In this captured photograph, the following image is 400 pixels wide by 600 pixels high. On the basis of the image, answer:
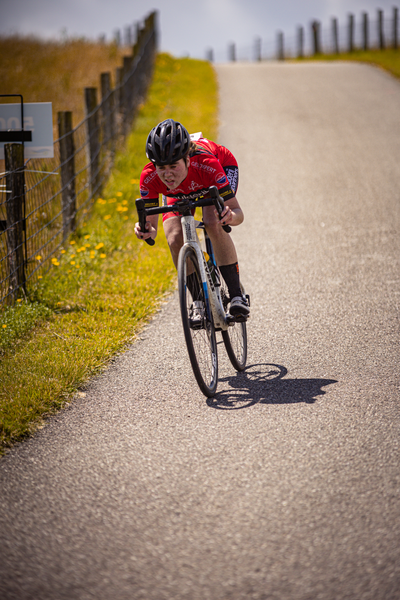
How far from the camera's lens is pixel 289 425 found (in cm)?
359

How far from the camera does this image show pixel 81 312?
571 centimetres

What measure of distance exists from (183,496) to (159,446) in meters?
0.54

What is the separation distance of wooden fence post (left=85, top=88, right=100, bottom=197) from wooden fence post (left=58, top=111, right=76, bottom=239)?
4.16 ft

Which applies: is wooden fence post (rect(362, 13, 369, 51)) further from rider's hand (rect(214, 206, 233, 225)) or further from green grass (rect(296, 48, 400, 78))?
rider's hand (rect(214, 206, 233, 225))

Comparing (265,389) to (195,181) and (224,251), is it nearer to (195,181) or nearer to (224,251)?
(224,251)

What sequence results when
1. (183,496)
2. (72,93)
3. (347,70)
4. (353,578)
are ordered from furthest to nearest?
(347,70) → (72,93) → (183,496) → (353,578)

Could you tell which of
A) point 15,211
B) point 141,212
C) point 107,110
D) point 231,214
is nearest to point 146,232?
point 141,212

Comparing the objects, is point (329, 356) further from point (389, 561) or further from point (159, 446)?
point (389, 561)

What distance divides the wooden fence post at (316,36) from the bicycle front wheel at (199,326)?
35.2 m

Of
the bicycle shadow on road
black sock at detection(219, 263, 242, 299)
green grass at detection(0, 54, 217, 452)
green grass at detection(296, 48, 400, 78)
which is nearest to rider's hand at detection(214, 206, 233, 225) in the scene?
black sock at detection(219, 263, 242, 299)

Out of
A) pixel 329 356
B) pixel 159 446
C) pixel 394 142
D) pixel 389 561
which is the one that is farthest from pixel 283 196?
pixel 389 561

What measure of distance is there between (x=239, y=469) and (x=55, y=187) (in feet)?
20.2

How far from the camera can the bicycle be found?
12.2 ft

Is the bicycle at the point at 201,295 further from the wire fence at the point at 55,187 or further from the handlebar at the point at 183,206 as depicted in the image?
the wire fence at the point at 55,187
